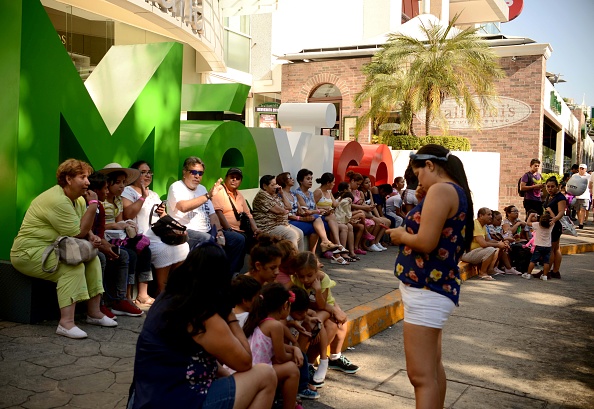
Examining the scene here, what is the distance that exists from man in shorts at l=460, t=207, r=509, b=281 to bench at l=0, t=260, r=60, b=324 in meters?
7.29

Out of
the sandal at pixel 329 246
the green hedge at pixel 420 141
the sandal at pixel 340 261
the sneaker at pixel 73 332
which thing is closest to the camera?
the sneaker at pixel 73 332

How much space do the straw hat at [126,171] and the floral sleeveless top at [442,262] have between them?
399cm

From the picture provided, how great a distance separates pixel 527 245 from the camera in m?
11.8

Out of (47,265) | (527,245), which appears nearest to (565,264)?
(527,245)

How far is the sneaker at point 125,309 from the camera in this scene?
663cm

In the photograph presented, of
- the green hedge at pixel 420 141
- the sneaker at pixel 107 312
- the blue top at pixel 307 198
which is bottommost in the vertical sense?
the sneaker at pixel 107 312

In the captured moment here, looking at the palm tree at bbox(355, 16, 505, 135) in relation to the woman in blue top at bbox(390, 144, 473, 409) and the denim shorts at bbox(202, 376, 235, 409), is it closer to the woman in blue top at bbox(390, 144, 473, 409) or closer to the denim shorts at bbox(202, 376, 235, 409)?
the woman in blue top at bbox(390, 144, 473, 409)

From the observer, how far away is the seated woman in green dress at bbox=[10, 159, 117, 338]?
228 inches

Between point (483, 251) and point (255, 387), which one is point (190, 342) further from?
point (483, 251)

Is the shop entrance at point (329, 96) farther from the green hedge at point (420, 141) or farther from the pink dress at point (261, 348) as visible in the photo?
the pink dress at point (261, 348)

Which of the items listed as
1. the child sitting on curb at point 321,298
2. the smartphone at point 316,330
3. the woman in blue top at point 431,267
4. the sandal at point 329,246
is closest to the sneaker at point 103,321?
the child sitting on curb at point 321,298

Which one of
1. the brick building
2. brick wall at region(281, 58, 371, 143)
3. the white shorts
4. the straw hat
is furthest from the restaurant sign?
the white shorts

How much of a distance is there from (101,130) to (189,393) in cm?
476

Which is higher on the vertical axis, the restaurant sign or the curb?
the restaurant sign
